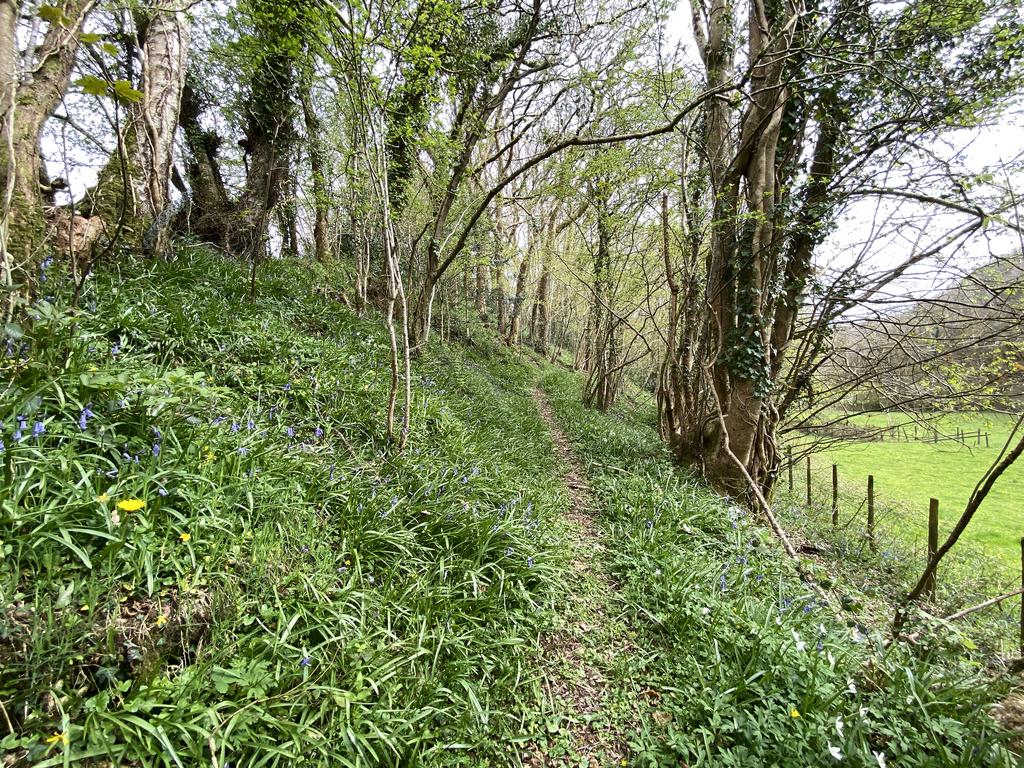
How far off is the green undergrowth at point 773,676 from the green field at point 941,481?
261 cm

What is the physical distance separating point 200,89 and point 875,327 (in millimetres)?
13166

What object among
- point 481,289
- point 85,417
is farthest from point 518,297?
point 85,417

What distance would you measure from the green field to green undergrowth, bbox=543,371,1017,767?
2611 mm

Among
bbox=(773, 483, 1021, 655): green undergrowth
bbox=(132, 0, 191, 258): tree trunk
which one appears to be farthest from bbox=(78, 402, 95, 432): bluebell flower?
bbox=(773, 483, 1021, 655): green undergrowth

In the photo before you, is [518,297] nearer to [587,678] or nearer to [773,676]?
[587,678]

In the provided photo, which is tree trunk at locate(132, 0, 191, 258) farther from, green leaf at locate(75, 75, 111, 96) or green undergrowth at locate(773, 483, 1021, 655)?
green undergrowth at locate(773, 483, 1021, 655)

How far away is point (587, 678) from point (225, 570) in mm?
2135

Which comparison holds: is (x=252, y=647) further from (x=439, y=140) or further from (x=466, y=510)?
(x=439, y=140)

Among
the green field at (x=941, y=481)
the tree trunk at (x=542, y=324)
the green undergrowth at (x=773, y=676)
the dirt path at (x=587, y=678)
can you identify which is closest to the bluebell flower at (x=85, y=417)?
the dirt path at (x=587, y=678)

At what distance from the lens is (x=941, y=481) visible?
12484mm

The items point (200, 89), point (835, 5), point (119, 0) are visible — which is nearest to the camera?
point (119, 0)

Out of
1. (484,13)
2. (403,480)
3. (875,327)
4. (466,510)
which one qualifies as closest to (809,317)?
(875,327)

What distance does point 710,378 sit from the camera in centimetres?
545

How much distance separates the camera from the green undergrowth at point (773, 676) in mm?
1757
